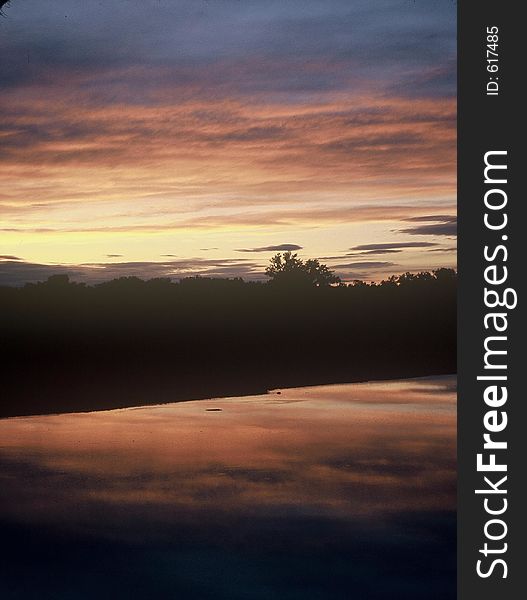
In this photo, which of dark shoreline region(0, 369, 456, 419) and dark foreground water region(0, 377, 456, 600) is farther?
dark shoreline region(0, 369, 456, 419)

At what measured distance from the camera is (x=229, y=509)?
642cm

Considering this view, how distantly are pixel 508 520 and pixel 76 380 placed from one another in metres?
11.8

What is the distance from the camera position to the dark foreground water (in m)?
5.11

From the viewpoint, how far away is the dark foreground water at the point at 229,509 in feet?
16.8

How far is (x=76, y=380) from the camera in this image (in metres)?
16.1

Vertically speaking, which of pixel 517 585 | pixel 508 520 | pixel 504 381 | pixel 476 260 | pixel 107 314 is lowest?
pixel 517 585

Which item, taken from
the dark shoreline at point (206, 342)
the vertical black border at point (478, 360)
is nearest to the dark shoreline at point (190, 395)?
the dark shoreline at point (206, 342)

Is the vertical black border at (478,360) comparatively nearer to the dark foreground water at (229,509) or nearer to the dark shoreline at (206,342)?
the dark foreground water at (229,509)

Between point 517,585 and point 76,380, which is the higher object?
point 76,380

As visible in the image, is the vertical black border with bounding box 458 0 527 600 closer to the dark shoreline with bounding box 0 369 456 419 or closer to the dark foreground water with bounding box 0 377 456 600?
the dark foreground water with bounding box 0 377 456 600

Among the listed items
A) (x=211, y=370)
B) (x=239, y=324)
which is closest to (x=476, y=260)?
(x=211, y=370)

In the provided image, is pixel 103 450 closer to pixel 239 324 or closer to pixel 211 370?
pixel 211 370

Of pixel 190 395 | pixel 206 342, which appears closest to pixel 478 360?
pixel 190 395

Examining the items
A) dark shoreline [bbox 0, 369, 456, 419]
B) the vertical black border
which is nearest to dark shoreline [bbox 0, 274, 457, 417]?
dark shoreline [bbox 0, 369, 456, 419]
